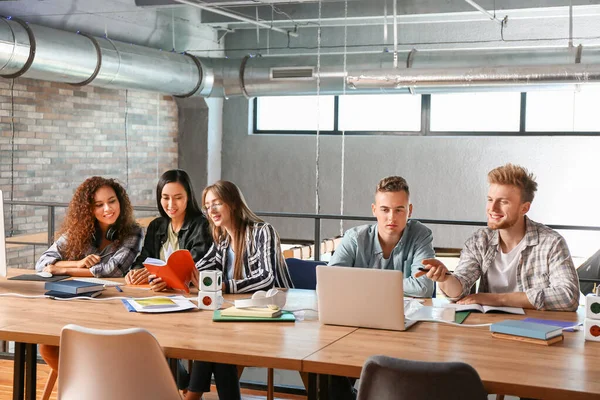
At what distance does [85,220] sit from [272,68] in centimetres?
516

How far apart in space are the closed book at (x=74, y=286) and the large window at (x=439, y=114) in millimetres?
6362

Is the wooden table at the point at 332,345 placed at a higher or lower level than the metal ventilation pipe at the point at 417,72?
lower

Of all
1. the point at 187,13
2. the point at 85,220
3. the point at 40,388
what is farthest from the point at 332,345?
the point at 187,13

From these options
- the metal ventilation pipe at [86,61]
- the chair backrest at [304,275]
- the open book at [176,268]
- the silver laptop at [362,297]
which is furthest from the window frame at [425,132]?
the silver laptop at [362,297]

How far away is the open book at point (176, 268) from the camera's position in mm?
3002

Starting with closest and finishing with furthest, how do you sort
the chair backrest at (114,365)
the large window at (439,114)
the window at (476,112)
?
the chair backrest at (114,365) → the large window at (439,114) → the window at (476,112)

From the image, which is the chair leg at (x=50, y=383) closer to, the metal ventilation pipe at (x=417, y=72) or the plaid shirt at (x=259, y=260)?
the plaid shirt at (x=259, y=260)

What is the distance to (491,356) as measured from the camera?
214cm

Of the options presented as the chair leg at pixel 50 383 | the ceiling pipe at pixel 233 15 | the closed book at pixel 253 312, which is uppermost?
the ceiling pipe at pixel 233 15

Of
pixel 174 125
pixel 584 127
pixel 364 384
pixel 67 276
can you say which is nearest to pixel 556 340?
pixel 364 384

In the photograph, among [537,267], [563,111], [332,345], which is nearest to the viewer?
[332,345]

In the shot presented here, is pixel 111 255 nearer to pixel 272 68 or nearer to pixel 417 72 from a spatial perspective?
pixel 417 72

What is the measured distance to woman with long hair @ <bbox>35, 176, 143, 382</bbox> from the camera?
3.57 meters

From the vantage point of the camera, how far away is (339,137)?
376 inches
